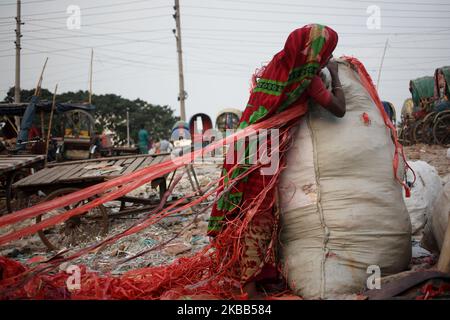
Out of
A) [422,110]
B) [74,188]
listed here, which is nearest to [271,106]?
[74,188]

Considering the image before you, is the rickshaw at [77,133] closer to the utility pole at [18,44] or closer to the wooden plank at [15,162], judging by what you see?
the wooden plank at [15,162]

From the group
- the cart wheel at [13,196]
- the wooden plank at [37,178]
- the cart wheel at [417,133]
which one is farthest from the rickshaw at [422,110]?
the cart wheel at [13,196]

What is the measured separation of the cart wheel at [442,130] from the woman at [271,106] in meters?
9.09

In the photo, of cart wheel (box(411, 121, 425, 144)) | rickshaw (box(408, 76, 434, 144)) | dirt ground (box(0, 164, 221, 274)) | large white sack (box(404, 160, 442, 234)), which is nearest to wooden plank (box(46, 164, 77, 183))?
dirt ground (box(0, 164, 221, 274))

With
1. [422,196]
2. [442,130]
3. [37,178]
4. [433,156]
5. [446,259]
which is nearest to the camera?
[446,259]

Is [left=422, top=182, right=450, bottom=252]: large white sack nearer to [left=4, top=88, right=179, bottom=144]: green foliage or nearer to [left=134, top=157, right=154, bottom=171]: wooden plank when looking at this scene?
[left=134, top=157, right=154, bottom=171]: wooden plank

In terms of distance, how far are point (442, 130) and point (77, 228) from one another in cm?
988

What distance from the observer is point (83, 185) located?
15.8 feet

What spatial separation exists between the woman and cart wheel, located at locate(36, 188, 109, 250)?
2.84 meters

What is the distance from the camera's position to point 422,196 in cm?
342

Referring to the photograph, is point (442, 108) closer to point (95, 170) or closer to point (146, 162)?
point (146, 162)

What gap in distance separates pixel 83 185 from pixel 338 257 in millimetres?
3768
